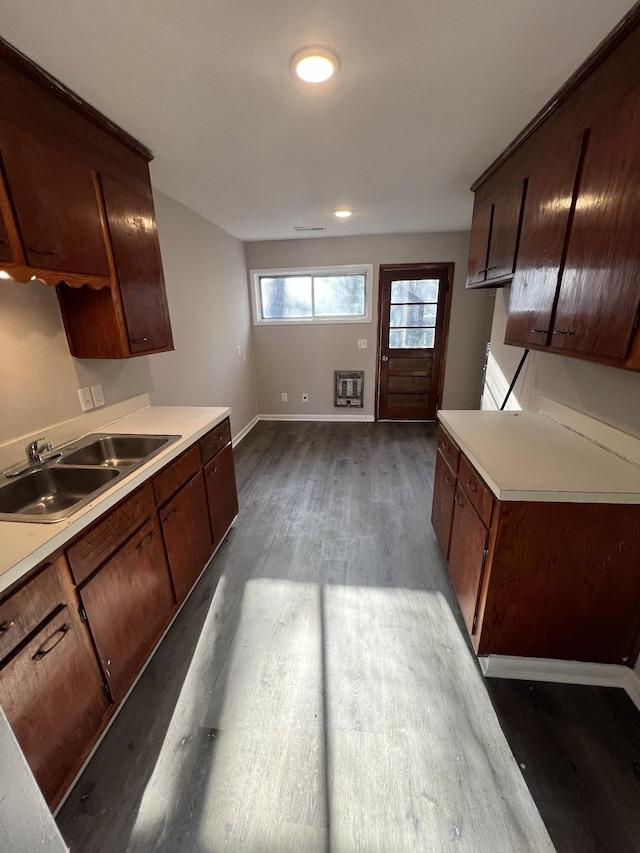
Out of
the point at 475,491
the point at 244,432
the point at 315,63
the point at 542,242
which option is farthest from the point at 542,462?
the point at 244,432

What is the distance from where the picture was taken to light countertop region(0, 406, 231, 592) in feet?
3.12

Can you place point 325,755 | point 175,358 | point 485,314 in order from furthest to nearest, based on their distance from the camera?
1. point 485,314
2. point 175,358
3. point 325,755

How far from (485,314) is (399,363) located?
1.23 meters

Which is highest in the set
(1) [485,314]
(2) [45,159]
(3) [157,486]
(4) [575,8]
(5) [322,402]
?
(4) [575,8]

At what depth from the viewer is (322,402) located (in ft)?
16.7

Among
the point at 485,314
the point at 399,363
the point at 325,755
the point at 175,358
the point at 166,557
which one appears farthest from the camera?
the point at 399,363

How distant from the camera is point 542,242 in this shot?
162 cm

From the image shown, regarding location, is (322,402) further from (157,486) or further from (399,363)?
(157,486)

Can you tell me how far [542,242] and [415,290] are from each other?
3.06 m

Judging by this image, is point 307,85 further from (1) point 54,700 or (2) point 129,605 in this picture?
(1) point 54,700

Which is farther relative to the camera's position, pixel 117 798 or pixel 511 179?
pixel 511 179

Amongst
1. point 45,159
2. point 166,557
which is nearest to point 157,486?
point 166,557

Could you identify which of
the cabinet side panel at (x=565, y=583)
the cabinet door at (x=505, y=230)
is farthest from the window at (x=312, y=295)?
the cabinet side panel at (x=565, y=583)

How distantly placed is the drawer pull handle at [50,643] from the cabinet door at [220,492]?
104 cm
